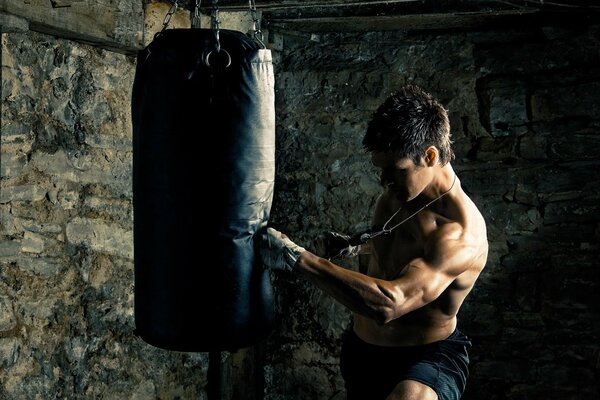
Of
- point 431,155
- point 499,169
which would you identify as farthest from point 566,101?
point 431,155

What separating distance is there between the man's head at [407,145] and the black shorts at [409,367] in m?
0.63

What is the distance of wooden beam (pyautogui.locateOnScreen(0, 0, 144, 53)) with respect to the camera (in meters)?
2.84

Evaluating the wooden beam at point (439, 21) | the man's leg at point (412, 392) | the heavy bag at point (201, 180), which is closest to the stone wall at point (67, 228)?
the heavy bag at point (201, 180)

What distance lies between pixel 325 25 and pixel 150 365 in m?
2.06

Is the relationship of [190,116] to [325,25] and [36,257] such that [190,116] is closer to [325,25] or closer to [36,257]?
[36,257]

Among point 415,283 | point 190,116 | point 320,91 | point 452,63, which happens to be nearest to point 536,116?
point 452,63

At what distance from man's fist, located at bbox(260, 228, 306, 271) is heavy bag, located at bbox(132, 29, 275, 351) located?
5 centimetres

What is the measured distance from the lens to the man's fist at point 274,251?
2484mm

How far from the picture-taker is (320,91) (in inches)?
167

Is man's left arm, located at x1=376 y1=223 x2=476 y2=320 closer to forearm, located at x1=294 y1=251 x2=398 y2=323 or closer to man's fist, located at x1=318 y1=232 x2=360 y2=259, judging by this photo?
forearm, located at x1=294 y1=251 x2=398 y2=323

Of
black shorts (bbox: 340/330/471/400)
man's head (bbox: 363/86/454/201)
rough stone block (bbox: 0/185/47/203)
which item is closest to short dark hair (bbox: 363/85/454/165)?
man's head (bbox: 363/86/454/201)

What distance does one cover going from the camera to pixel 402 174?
9.53 ft

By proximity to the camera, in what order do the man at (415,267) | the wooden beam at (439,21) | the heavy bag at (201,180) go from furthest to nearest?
1. the wooden beam at (439,21)
2. the man at (415,267)
3. the heavy bag at (201,180)

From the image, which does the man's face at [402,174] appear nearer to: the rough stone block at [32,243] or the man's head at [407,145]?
the man's head at [407,145]
